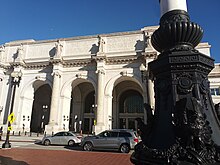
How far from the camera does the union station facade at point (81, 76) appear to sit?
96.2ft

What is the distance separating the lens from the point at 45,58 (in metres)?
34.0

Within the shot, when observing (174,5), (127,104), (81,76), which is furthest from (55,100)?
(174,5)

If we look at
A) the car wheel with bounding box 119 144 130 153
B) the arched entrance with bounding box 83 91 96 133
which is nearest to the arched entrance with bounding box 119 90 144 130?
the arched entrance with bounding box 83 91 96 133

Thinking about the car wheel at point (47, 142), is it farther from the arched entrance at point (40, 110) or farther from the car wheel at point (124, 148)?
the arched entrance at point (40, 110)

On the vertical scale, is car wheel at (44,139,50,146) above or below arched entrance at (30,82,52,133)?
below

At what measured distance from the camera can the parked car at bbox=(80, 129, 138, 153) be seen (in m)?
14.0

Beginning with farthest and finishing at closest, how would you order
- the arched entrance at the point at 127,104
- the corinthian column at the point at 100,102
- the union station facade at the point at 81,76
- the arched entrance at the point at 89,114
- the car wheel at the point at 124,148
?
the arched entrance at the point at 89,114 < the arched entrance at the point at 127,104 < the union station facade at the point at 81,76 < the corinthian column at the point at 100,102 < the car wheel at the point at 124,148

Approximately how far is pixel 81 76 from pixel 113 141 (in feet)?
61.1

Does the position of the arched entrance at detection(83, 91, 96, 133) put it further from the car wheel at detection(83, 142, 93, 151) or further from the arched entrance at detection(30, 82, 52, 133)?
the car wheel at detection(83, 142, 93, 151)

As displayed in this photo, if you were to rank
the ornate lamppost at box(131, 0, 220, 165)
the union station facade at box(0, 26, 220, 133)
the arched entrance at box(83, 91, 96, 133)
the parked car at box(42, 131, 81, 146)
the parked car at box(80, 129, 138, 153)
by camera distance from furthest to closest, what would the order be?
the arched entrance at box(83, 91, 96, 133)
the union station facade at box(0, 26, 220, 133)
the parked car at box(42, 131, 81, 146)
the parked car at box(80, 129, 138, 153)
the ornate lamppost at box(131, 0, 220, 165)

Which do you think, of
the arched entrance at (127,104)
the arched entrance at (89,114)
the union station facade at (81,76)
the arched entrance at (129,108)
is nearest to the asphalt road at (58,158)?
the union station facade at (81,76)

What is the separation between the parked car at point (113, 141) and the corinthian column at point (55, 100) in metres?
16.1

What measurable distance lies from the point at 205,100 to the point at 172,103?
2.13 ft

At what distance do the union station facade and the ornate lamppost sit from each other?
23.4 meters
